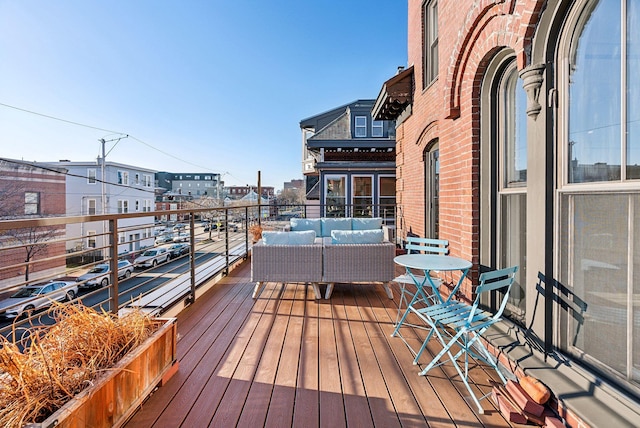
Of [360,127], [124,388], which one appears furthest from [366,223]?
[360,127]

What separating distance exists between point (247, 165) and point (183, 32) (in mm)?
28103

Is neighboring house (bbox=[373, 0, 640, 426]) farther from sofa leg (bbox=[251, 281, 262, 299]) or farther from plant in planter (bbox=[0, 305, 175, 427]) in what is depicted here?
sofa leg (bbox=[251, 281, 262, 299])

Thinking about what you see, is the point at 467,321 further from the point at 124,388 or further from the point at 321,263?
the point at 321,263

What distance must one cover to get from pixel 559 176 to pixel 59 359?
285 centimetres

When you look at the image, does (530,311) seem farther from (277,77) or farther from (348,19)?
(277,77)

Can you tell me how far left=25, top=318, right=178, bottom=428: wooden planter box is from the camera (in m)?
1.25

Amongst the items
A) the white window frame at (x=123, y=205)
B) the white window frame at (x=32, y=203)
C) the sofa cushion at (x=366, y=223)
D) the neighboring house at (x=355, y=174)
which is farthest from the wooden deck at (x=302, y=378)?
the white window frame at (x=123, y=205)

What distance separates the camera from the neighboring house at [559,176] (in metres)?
1.55

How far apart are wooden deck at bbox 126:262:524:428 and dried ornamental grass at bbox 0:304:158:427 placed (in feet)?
1.66

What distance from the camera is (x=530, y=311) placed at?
7.24 feet

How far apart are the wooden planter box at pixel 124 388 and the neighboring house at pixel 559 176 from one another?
2268mm

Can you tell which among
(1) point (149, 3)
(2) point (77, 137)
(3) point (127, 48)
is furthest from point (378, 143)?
(2) point (77, 137)

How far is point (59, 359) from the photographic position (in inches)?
54.6

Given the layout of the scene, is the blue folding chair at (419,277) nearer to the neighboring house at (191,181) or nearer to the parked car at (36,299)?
the parked car at (36,299)
